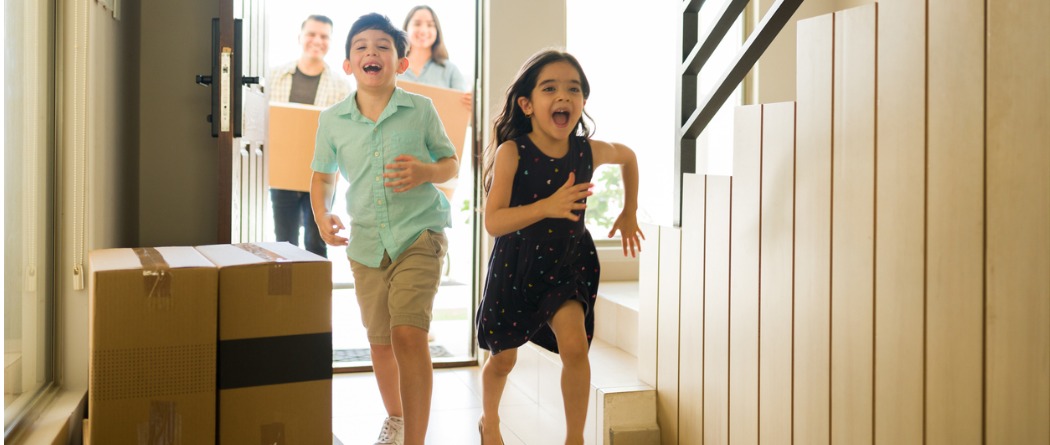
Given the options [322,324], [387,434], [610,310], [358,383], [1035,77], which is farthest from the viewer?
[358,383]

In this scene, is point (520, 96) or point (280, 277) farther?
point (520, 96)

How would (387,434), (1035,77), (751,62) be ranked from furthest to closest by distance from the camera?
(387,434) → (751,62) → (1035,77)

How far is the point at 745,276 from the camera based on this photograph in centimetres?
199

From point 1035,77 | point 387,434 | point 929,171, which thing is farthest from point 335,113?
point 1035,77

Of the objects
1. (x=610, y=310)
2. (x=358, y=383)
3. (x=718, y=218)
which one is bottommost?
(x=358, y=383)

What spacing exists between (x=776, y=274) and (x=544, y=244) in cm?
61

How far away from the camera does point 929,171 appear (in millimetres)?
1435

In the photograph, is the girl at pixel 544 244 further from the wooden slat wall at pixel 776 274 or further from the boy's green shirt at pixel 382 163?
the wooden slat wall at pixel 776 274

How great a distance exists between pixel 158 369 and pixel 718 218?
1.31 metres

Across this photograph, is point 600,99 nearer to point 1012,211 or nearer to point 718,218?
point 718,218

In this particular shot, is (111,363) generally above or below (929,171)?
below

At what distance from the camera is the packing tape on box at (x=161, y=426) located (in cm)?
146

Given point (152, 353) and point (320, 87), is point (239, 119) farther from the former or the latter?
point (320, 87)

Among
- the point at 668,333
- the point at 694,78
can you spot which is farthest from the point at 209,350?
the point at 694,78
